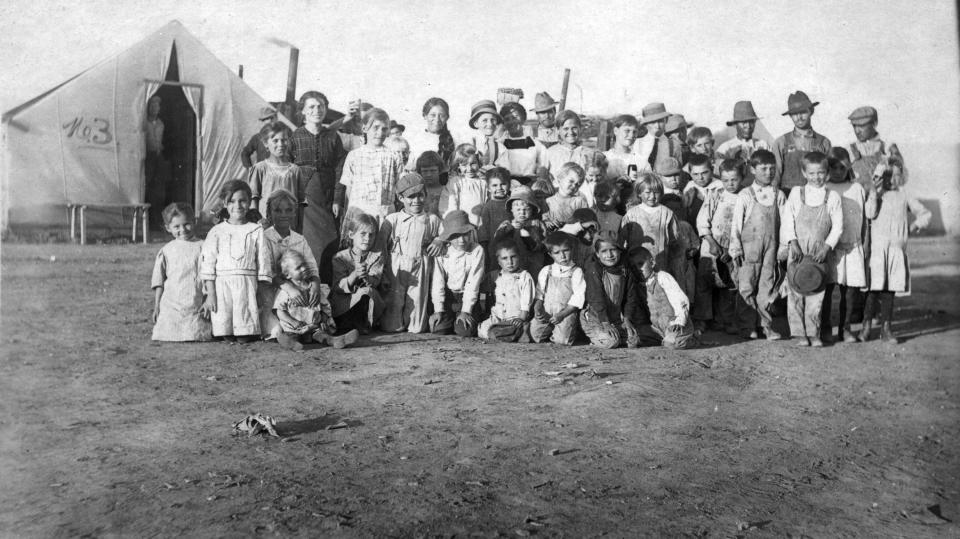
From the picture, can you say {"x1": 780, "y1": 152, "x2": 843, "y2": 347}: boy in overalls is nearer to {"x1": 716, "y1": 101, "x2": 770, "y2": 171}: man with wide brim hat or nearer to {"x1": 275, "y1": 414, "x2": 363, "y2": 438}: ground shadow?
{"x1": 716, "y1": 101, "x2": 770, "y2": 171}: man with wide brim hat

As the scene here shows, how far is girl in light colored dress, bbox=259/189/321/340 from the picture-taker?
16.1 ft

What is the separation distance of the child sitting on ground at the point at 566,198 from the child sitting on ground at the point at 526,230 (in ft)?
0.39

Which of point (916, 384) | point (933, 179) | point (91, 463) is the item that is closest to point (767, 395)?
point (916, 384)

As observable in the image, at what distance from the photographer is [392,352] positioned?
4.70 m

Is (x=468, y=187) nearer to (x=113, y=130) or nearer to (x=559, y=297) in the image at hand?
(x=559, y=297)

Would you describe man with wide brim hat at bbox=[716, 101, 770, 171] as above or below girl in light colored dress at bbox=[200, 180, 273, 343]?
above

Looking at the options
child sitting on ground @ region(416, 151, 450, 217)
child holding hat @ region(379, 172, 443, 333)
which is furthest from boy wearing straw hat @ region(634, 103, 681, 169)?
child holding hat @ region(379, 172, 443, 333)

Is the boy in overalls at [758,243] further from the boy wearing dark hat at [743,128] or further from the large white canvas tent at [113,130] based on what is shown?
the large white canvas tent at [113,130]

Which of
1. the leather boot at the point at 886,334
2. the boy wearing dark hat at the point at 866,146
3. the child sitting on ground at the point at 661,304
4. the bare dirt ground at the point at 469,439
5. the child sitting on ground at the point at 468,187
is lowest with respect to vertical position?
the bare dirt ground at the point at 469,439

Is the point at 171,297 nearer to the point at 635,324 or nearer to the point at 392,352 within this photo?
the point at 392,352

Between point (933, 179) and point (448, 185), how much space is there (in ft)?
14.5

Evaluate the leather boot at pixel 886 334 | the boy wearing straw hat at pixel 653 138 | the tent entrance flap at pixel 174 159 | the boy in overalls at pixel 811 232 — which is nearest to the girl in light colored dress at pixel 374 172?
the boy wearing straw hat at pixel 653 138

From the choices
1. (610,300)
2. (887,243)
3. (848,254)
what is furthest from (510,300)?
(887,243)

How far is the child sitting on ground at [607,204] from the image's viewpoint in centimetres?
559
